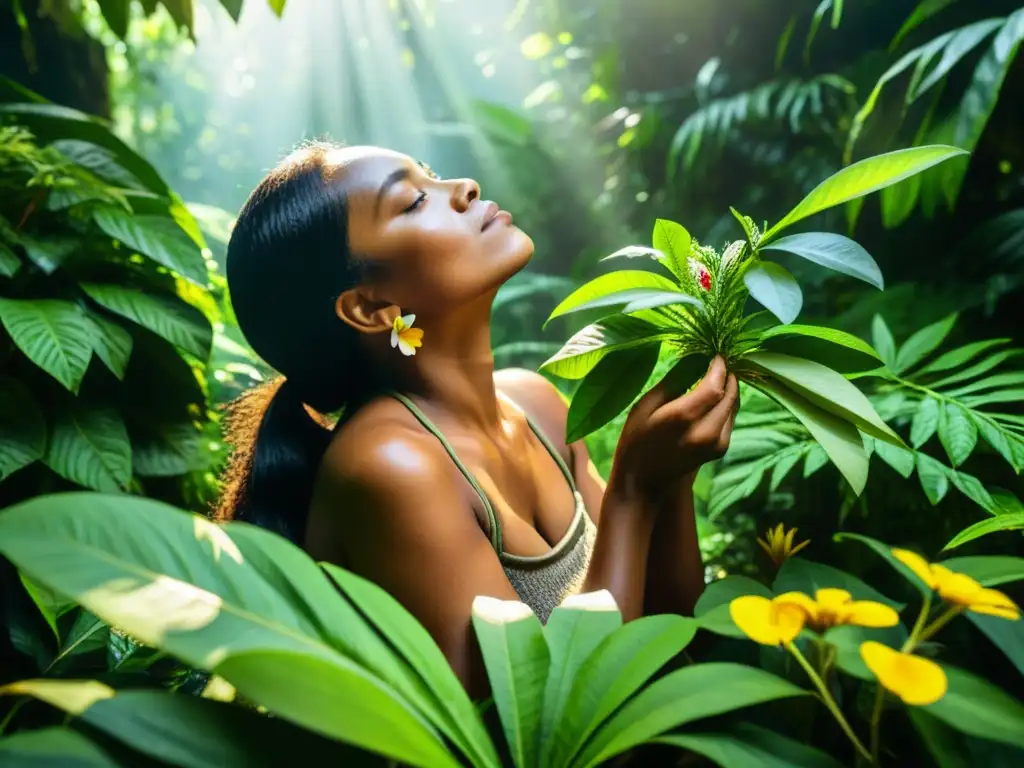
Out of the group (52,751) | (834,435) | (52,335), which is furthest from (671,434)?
(52,335)

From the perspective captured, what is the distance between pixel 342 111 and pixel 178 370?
9.59ft

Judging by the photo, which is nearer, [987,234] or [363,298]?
[363,298]

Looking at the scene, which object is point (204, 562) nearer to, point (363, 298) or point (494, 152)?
point (363, 298)

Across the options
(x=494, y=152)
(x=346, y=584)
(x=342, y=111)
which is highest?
(x=346, y=584)

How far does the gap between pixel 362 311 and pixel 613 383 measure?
343 millimetres

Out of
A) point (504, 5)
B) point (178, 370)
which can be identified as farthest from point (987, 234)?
point (504, 5)

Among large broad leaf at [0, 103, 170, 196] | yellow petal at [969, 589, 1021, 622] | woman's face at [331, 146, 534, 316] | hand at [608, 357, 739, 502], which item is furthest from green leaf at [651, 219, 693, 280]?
large broad leaf at [0, 103, 170, 196]

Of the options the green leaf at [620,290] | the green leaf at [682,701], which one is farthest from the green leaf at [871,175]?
the green leaf at [682,701]

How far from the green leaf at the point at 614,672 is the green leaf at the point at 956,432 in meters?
0.58

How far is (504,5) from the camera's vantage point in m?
3.46

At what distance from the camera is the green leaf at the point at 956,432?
3.25 ft

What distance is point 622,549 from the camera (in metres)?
0.82

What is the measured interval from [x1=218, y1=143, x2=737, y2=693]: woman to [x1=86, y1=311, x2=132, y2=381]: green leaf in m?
0.33

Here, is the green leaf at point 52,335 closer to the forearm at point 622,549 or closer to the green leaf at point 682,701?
the forearm at point 622,549
